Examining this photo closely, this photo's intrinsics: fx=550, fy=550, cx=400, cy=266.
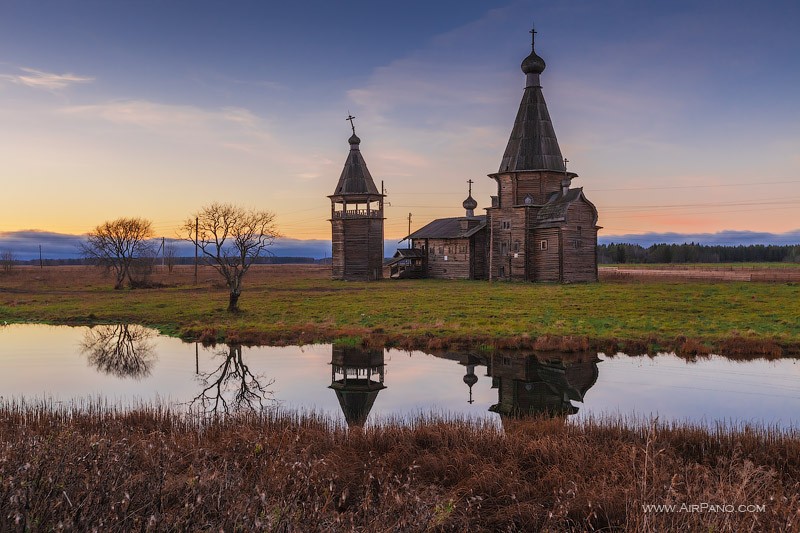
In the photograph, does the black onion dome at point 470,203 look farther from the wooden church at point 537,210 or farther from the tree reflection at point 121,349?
the tree reflection at point 121,349

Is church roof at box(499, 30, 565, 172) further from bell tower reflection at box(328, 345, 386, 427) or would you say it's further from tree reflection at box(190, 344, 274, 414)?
tree reflection at box(190, 344, 274, 414)

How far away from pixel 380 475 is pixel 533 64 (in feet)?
160

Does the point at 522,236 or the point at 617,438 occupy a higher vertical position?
the point at 522,236

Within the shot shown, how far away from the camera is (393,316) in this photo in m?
26.0

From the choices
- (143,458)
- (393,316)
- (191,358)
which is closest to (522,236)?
(393,316)

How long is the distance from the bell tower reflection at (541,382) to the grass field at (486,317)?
1.56 meters

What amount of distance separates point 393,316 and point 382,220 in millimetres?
A: 31550

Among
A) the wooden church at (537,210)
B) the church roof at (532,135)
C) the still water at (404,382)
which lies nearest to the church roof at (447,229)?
the wooden church at (537,210)

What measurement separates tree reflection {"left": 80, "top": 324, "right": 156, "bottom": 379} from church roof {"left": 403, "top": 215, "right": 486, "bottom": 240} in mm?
35622

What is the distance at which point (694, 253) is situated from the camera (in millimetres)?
168750

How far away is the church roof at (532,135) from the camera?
157 feet

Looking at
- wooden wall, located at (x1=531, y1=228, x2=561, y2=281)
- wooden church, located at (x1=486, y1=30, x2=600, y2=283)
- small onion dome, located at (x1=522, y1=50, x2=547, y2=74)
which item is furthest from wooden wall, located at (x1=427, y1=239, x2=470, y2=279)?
small onion dome, located at (x1=522, y1=50, x2=547, y2=74)

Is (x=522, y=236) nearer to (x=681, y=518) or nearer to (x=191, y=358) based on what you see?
(x=191, y=358)

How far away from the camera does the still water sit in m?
12.4
